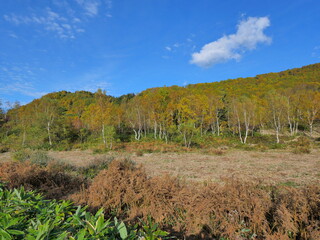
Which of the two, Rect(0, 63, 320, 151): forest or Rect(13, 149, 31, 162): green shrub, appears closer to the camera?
Rect(13, 149, 31, 162): green shrub

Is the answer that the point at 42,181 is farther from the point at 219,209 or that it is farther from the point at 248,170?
the point at 248,170

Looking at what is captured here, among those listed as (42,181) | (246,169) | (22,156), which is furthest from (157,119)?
(42,181)

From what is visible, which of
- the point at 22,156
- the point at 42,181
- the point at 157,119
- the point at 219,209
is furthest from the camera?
the point at 157,119

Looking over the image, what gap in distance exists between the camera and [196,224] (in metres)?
2.73

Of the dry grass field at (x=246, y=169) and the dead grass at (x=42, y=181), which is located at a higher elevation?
the dead grass at (x=42, y=181)

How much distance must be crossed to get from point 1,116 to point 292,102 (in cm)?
5916

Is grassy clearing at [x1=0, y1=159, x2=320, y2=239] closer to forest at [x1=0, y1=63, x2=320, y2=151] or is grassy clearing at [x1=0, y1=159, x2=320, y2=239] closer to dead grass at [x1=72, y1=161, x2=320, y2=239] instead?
dead grass at [x1=72, y1=161, x2=320, y2=239]

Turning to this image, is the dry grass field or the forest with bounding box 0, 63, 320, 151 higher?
the forest with bounding box 0, 63, 320, 151

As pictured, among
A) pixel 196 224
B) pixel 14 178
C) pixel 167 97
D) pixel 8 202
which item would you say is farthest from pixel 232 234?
pixel 167 97

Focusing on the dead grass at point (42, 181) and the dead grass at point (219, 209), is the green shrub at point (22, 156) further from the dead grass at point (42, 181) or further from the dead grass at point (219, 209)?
the dead grass at point (219, 209)

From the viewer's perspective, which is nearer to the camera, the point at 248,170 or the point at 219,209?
the point at 219,209

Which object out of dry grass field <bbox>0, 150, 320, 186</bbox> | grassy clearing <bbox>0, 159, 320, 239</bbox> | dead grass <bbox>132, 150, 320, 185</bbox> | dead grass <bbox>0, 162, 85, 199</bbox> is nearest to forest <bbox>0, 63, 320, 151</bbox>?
dry grass field <bbox>0, 150, 320, 186</bbox>

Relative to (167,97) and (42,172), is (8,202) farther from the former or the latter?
(167,97)

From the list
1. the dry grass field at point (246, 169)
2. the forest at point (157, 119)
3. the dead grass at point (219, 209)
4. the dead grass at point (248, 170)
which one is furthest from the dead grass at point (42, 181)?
the forest at point (157, 119)
